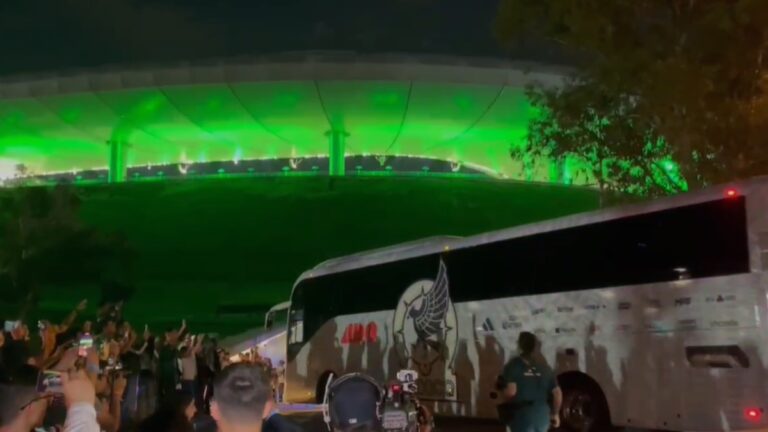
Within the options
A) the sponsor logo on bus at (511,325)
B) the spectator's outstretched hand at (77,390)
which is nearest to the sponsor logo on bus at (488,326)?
the sponsor logo on bus at (511,325)

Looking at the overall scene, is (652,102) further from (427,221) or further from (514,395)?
(427,221)

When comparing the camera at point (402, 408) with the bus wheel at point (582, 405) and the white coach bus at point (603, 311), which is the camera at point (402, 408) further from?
the bus wheel at point (582, 405)

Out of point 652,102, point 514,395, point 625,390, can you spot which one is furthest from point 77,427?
point 652,102

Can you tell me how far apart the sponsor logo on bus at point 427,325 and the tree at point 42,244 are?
2206 centimetres

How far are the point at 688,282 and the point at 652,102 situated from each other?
11.8 ft

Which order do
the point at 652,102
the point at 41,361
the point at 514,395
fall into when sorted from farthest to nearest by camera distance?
the point at 652,102
the point at 41,361
the point at 514,395

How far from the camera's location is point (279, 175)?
51312mm

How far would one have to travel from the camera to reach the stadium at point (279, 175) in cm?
4516

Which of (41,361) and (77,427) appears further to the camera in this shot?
(41,361)

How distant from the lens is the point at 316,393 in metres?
18.3

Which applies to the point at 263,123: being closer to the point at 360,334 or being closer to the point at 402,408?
the point at 360,334

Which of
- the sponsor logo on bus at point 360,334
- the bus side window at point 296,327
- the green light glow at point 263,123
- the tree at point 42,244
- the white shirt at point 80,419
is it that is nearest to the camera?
the white shirt at point 80,419

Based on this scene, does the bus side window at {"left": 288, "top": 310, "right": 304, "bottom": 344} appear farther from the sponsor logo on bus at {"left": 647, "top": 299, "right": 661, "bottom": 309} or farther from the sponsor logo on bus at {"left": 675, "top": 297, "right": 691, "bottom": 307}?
the sponsor logo on bus at {"left": 675, "top": 297, "right": 691, "bottom": 307}

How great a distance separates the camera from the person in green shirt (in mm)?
7062
